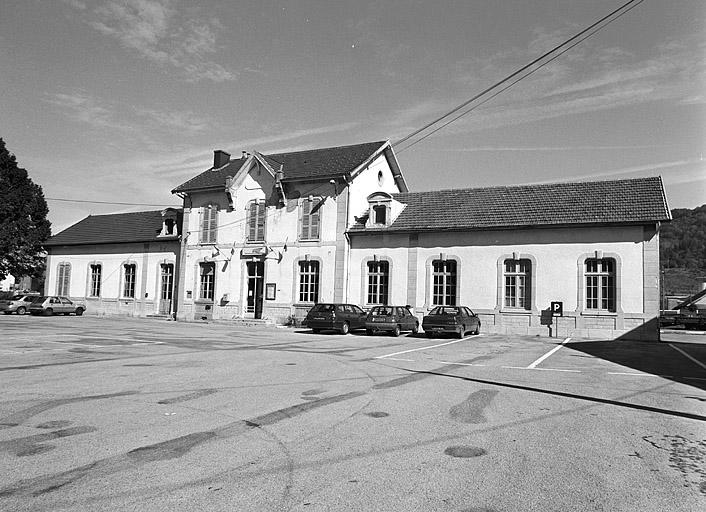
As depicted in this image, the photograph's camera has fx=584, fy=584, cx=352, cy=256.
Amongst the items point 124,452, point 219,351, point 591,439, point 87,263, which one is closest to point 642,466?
point 591,439

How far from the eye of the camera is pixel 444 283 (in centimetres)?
2891

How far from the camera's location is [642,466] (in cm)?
562

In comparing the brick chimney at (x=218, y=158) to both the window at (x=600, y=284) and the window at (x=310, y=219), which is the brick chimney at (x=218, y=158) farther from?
the window at (x=600, y=284)

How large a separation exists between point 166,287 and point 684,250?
91478 millimetres

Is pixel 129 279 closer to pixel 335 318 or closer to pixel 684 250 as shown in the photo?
pixel 335 318

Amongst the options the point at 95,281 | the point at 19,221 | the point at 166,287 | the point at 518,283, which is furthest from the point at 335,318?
the point at 19,221

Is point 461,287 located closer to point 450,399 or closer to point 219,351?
A: point 219,351

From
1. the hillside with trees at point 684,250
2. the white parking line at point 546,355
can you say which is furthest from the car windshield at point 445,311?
the hillside with trees at point 684,250

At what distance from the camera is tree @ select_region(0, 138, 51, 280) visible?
47.0 meters

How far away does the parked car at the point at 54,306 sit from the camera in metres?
37.6

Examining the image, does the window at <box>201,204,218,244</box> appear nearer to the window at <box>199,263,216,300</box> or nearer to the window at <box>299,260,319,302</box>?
the window at <box>199,263,216,300</box>

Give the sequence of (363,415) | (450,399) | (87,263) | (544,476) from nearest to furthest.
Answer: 1. (544,476)
2. (363,415)
3. (450,399)
4. (87,263)

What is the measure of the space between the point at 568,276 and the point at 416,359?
44.3ft

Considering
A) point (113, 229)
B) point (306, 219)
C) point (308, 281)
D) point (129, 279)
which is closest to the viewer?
point (308, 281)
